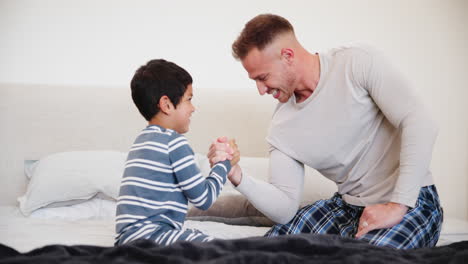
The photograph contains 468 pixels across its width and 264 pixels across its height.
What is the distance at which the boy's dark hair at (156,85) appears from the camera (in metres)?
1.60

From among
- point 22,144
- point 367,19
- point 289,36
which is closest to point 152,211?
point 289,36

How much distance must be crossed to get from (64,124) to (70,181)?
2.02 ft

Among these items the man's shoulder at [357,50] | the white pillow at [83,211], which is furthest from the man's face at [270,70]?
the white pillow at [83,211]

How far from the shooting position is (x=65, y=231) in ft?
6.09

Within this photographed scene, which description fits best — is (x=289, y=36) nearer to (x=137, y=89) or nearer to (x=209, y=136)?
(x=137, y=89)

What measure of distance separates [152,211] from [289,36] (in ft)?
2.90

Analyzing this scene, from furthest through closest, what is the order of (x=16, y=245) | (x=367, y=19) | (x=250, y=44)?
(x=367, y=19) < (x=250, y=44) < (x=16, y=245)

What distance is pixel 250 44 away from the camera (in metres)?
1.86

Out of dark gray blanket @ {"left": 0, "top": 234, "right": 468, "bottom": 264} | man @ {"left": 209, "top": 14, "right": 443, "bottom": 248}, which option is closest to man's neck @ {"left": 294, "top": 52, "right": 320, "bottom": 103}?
man @ {"left": 209, "top": 14, "right": 443, "bottom": 248}

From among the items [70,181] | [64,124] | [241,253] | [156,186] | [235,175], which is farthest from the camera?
[64,124]

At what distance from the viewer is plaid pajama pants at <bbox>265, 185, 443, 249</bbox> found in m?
1.67

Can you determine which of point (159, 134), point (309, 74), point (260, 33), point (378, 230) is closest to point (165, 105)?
point (159, 134)

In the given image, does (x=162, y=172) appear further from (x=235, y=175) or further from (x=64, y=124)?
(x=64, y=124)

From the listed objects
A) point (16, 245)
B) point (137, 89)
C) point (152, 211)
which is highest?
point (137, 89)
